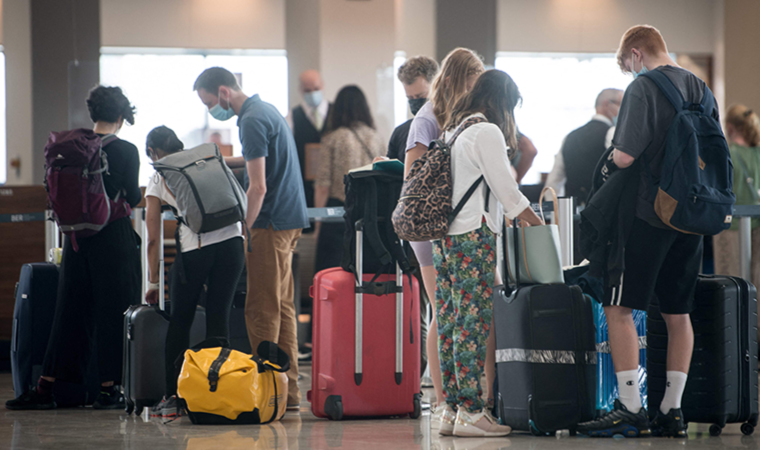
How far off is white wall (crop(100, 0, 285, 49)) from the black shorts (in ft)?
23.0

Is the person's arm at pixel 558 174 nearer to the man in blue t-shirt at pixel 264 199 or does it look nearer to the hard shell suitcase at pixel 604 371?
the man in blue t-shirt at pixel 264 199

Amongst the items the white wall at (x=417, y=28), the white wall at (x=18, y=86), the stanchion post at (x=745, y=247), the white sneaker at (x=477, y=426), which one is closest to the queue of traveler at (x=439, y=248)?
the white sneaker at (x=477, y=426)

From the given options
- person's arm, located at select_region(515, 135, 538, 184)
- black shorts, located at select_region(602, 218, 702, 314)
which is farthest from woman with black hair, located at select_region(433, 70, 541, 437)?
person's arm, located at select_region(515, 135, 538, 184)

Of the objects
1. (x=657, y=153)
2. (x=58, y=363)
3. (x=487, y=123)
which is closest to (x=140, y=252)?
(x=58, y=363)

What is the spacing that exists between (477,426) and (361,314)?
67cm

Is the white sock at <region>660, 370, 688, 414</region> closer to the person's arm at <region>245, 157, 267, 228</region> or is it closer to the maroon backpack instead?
the person's arm at <region>245, 157, 267, 228</region>

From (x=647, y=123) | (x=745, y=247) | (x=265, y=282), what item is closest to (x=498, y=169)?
(x=647, y=123)

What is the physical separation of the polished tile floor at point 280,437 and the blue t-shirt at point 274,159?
2.70 feet

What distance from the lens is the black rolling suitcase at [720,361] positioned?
275 cm

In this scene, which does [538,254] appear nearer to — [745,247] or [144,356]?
[144,356]

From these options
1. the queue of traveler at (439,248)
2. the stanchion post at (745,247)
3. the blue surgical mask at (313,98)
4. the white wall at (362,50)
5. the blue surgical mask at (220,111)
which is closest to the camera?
the queue of traveler at (439,248)

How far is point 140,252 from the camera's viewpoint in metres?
3.82

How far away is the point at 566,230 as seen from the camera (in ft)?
11.3

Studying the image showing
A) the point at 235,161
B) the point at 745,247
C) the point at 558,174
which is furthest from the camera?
the point at 558,174
